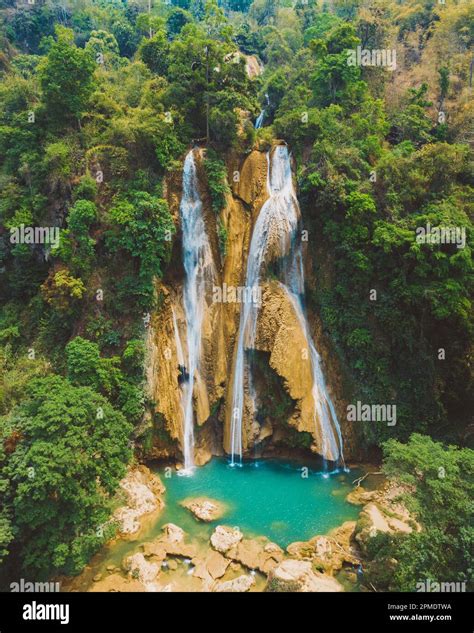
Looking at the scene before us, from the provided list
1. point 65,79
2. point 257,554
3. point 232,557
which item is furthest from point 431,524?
point 65,79

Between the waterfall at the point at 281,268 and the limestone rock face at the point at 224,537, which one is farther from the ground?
the waterfall at the point at 281,268

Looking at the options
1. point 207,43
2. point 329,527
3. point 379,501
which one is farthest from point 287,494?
point 207,43

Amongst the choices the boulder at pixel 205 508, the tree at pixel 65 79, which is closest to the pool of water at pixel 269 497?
the boulder at pixel 205 508

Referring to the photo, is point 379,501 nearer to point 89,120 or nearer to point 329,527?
point 329,527

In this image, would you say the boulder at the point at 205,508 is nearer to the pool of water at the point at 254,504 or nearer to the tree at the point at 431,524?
the pool of water at the point at 254,504

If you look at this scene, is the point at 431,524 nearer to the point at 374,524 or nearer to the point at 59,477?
the point at 374,524
